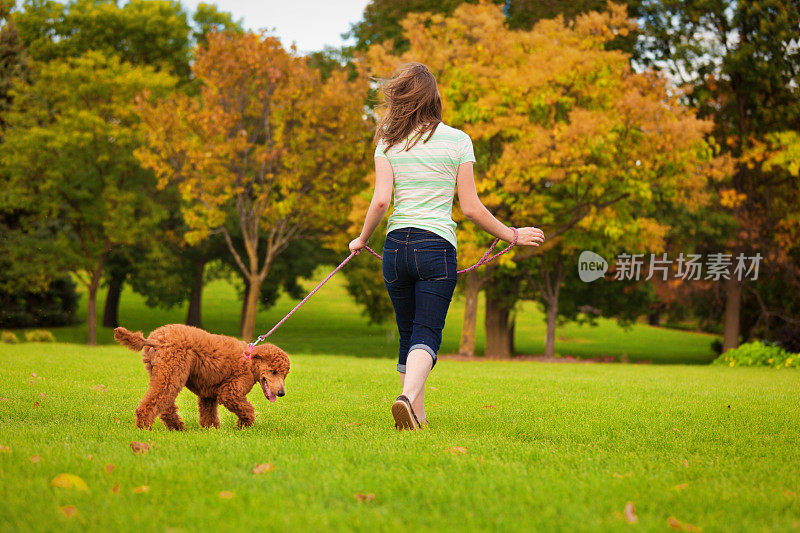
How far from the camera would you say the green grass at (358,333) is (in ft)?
110

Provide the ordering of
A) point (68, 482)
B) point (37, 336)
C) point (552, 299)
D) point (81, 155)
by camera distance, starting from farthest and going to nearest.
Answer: point (552, 299) < point (81, 155) < point (37, 336) < point (68, 482)

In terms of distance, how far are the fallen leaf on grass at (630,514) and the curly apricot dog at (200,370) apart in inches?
104

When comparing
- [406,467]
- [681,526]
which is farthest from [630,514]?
[406,467]

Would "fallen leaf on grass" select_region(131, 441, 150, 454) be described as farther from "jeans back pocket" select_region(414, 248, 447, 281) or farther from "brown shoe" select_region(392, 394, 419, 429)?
"jeans back pocket" select_region(414, 248, 447, 281)

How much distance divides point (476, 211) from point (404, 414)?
4.87 ft

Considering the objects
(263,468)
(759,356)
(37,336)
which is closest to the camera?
(263,468)

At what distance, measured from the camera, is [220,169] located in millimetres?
20016

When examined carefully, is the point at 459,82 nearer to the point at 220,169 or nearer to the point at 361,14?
the point at 220,169

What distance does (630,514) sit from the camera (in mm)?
2844

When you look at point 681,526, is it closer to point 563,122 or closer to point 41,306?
point 563,122

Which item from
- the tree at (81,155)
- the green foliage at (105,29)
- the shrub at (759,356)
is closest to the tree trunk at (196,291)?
the tree at (81,155)

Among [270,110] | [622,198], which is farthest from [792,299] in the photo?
[270,110]

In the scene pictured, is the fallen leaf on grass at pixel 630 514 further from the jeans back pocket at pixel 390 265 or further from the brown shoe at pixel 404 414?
the jeans back pocket at pixel 390 265

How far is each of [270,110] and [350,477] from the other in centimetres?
1832
